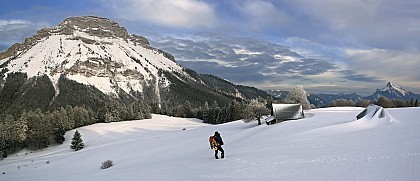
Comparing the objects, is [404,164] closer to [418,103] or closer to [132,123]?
[132,123]

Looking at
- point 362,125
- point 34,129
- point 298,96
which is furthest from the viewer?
point 298,96

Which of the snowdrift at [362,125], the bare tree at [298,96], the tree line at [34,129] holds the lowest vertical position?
the tree line at [34,129]

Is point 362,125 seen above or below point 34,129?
above

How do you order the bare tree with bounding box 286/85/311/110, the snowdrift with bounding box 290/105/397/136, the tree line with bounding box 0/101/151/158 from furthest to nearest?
1. the bare tree with bounding box 286/85/311/110
2. the tree line with bounding box 0/101/151/158
3. the snowdrift with bounding box 290/105/397/136

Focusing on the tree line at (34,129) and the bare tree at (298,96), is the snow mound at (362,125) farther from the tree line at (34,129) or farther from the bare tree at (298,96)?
the tree line at (34,129)

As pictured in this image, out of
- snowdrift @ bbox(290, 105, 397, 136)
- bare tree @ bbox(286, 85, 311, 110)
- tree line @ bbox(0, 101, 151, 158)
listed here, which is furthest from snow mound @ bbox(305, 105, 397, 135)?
tree line @ bbox(0, 101, 151, 158)

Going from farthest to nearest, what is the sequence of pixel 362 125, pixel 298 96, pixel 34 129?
pixel 298 96 → pixel 34 129 → pixel 362 125

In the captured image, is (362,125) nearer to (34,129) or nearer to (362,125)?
(362,125)

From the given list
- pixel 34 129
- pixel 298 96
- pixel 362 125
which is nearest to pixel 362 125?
pixel 362 125

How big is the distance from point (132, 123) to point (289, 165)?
8700cm

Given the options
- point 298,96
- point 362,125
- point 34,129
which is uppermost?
point 298,96

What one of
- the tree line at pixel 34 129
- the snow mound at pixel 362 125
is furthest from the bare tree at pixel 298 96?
the tree line at pixel 34 129

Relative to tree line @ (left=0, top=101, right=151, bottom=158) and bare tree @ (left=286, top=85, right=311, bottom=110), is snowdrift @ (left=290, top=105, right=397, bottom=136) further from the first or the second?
tree line @ (left=0, top=101, right=151, bottom=158)

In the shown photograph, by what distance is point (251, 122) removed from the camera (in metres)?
68.2
